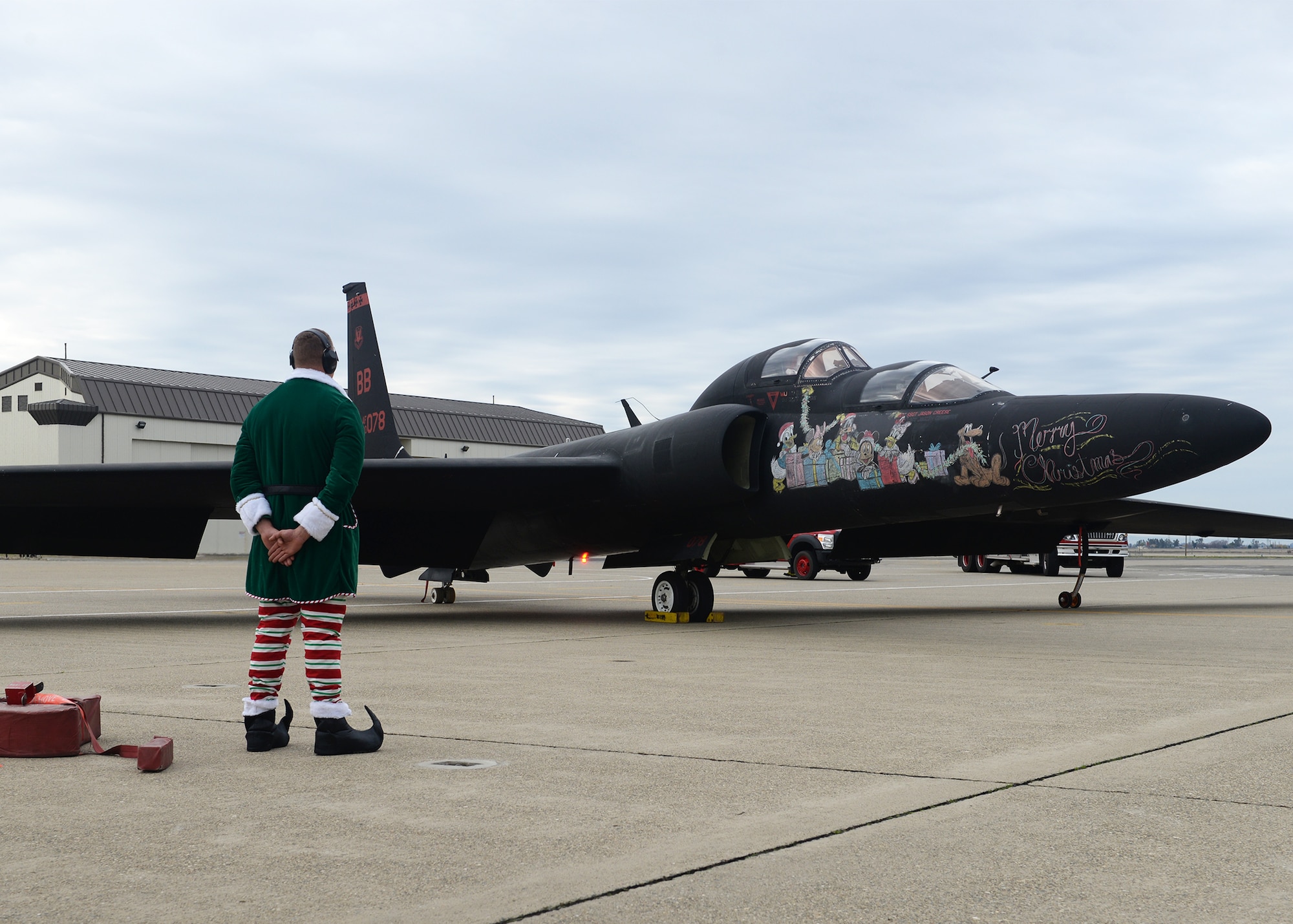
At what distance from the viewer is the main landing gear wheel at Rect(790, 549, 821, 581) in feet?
91.0

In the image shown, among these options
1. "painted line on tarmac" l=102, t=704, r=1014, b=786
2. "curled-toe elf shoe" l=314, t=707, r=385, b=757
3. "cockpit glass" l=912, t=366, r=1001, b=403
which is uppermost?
"cockpit glass" l=912, t=366, r=1001, b=403

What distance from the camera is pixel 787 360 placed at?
472 inches

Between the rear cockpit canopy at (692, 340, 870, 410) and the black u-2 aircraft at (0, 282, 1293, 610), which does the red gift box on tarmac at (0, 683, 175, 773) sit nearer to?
the black u-2 aircraft at (0, 282, 1293, 610)

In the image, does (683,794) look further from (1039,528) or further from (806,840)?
(1039,528)

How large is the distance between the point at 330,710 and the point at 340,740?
5.4 inches

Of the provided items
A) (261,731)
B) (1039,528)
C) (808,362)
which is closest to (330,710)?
(261,731)

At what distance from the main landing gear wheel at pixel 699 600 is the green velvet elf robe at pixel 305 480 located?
8042 millimetres

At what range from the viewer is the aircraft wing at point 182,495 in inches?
462

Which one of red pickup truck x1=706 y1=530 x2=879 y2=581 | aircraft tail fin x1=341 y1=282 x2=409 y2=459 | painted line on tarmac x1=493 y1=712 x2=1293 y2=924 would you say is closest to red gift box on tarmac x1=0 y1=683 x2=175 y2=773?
painted line on tarmac x1=493 y1=712 x2=1293 y2=924

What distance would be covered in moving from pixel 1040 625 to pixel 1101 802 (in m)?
9.20

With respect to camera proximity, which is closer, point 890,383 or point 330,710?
point 330,710

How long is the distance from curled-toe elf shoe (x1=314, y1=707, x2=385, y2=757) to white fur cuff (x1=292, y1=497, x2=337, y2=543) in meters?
0.74

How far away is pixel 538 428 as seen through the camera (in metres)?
63.1

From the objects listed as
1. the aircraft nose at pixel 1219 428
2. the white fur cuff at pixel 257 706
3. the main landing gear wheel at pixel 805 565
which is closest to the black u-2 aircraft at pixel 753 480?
the aircraft nose at pixel 1219 428
